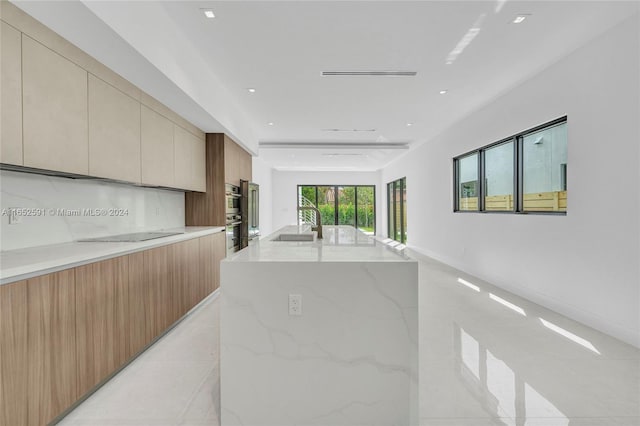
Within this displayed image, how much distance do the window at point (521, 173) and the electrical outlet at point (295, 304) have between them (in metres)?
3.37

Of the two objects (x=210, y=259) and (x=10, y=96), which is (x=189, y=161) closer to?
(x=210, y=259)

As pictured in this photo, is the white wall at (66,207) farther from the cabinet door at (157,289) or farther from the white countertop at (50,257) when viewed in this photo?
the cabinet door at (157,289)

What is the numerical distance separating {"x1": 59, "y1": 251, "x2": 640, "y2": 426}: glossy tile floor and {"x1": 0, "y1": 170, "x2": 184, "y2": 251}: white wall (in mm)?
1114

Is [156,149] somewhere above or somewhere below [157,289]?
above

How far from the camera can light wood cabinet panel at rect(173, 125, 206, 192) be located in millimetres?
3922

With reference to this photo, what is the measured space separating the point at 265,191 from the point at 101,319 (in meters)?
9.10

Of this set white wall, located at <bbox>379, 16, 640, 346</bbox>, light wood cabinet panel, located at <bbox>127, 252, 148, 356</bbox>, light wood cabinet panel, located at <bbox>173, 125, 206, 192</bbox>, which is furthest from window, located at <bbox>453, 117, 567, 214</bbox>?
light wood cabinet panel, located at <bbox>173, 125, 206, 192</bbox>

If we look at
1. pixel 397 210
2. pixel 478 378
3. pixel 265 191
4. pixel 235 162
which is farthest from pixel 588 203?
pixel 265 191

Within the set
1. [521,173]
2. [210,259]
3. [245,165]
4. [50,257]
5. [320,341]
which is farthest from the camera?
[245,165]

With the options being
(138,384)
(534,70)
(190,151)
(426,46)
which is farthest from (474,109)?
(138,384)

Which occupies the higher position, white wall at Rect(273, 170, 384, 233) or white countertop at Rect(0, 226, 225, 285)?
white wall at Rect(273, 170, 384, 233)

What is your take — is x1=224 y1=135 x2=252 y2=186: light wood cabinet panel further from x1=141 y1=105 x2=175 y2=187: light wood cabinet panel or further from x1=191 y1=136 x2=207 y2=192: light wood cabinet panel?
x1=141 y1=105 x2=175 y2=187: light wood cabinet panel

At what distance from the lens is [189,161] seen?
427cm

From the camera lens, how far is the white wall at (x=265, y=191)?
9743mm
